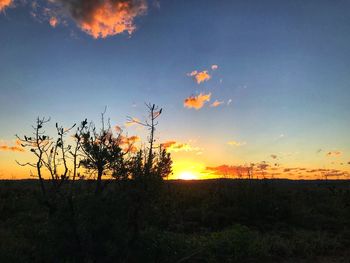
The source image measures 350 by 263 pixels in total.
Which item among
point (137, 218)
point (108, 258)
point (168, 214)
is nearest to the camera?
point (108, 258)

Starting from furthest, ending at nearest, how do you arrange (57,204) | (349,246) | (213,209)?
1. (213,209)
2. (349,246)
3. (57,204)

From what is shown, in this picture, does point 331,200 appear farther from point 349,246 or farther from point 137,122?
point 137,122

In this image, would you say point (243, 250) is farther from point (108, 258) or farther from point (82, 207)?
point (82, 207)

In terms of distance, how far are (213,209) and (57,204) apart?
12269 millimetres

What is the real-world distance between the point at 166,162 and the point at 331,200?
19500 millimetres

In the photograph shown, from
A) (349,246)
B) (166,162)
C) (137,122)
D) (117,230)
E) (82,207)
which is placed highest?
(137,122)

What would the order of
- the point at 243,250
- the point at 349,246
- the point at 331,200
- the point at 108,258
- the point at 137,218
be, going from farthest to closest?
1. the point at 331,200
2. the point at 349,246
3. the point at 243,250
4. the point at 137,218
5. the point at 108,258

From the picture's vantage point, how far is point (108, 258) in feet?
35.3

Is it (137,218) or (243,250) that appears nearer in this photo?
(137,218)

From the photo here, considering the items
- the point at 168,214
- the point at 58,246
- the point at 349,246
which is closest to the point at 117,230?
the point at 58,246

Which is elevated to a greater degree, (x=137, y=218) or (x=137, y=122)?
(x=137, y=122)

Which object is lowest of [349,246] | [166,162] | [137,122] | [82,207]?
[349,246]

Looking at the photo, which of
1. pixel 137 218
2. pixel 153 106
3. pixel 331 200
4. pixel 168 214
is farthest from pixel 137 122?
pixel 331 200

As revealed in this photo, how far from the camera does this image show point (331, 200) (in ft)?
92.0
